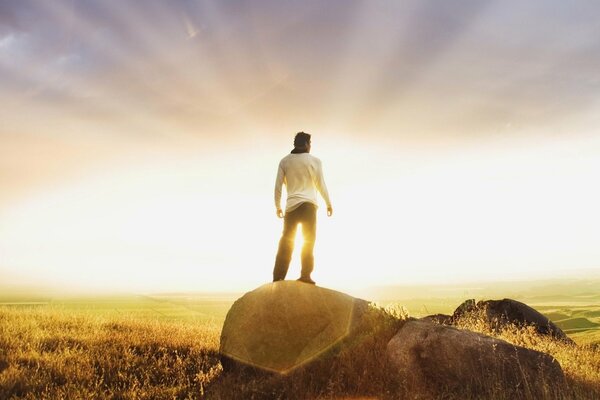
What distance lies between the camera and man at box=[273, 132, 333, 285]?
875cm

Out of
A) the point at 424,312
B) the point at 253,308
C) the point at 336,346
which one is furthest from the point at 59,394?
the point at 424,312

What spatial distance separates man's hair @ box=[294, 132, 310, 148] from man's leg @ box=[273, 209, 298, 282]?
4.83ft

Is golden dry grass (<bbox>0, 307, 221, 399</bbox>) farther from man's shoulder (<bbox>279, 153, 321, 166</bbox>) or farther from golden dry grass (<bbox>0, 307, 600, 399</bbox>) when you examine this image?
man's shoulder (<bbox>279, 153, 321, 166</bbox>)

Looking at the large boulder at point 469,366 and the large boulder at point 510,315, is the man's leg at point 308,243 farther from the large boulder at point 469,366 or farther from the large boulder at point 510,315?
the large boulder at point 510,315

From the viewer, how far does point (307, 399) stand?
20.0ft

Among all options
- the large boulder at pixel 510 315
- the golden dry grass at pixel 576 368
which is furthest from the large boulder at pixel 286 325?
the large boulder at pixel 510 315

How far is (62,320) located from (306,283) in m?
6.84

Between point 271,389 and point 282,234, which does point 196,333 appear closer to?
point 282,234

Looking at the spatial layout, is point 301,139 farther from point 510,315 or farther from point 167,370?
point 510,315

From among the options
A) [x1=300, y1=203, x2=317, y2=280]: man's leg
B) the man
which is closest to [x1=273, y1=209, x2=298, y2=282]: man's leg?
the man

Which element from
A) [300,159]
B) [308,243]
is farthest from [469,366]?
[300,159]

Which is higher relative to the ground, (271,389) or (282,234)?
(282,234)

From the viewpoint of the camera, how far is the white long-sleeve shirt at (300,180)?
8922mm

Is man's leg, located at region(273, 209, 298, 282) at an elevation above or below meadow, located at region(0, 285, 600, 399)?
above
